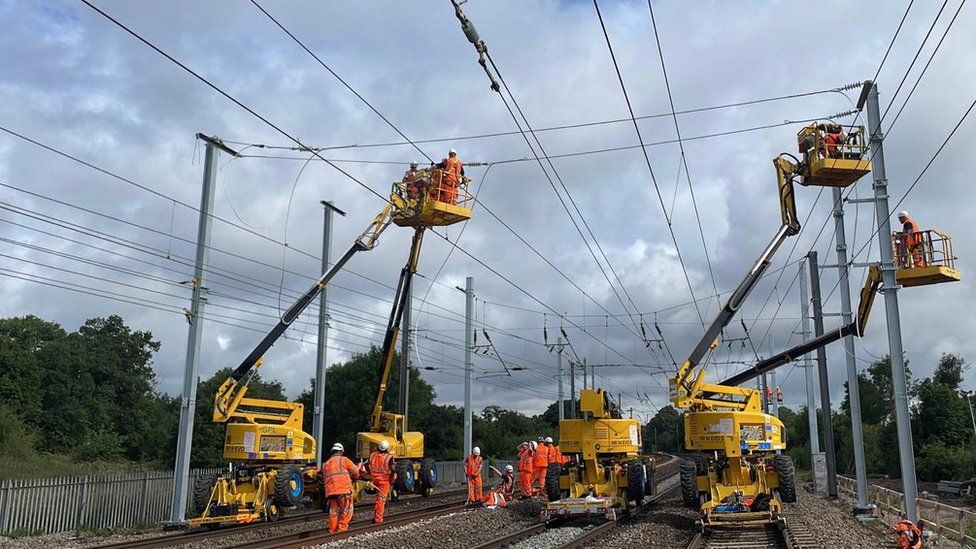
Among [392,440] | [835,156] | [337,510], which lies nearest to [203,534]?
[337,510]

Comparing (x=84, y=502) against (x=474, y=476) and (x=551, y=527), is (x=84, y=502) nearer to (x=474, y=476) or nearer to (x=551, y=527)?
(x=474, y=476)

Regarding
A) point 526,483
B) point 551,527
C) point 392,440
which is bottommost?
point 551,527

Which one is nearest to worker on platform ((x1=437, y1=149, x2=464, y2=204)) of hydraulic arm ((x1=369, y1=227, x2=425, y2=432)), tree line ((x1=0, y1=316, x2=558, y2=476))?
hydraulic arm ((x1=369, y1=227, x2=425, y2=432))

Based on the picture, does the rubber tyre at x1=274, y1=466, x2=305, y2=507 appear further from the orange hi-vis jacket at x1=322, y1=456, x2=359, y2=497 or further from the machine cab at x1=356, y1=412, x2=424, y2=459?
the orange hi-vis jacket at x1=322, y1=456, x2=359, y2=497

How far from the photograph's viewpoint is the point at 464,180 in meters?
22.0

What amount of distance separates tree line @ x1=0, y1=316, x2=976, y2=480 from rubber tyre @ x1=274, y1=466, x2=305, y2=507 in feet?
82.5

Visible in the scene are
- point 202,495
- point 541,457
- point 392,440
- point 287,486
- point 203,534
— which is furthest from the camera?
point 392,440

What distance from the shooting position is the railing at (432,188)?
70.8 feet

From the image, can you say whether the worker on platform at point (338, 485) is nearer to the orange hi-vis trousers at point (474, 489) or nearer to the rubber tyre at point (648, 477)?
the orange hi-vis trousers at point (474, 489)

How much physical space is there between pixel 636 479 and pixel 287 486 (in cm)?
876

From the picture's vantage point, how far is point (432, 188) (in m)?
21.6

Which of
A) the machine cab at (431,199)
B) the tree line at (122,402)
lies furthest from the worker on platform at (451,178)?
the tree line at (122,402)

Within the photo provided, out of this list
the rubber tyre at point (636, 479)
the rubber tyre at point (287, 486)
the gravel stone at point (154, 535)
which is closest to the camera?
the gravel stone at point (154, 535)

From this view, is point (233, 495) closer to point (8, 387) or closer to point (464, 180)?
point (464, 180)
